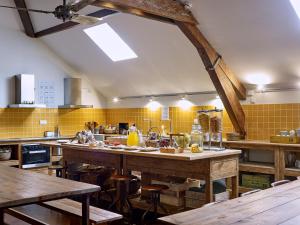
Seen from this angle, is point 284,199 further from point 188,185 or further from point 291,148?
point 291,148

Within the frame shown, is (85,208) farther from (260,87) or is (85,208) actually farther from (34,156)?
(34,156)

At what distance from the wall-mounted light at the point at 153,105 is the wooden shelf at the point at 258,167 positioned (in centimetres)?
260

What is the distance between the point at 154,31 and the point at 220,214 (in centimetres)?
447

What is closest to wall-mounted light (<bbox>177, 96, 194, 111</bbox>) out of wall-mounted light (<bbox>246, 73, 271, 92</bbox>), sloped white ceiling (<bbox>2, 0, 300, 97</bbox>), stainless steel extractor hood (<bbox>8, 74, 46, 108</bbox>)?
sloped white ceiling (<bbox>2, 0, 300, 97</bbox>)

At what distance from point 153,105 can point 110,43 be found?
170 centimetres

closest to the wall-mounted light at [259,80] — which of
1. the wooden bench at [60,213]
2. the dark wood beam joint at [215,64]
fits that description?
the dark wood beam joint at [215,64]

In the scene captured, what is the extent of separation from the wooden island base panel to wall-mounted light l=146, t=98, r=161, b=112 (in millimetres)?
2943

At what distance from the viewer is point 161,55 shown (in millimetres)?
6441

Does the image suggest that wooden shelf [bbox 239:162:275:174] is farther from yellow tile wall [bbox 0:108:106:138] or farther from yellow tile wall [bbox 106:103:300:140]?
yellow tile wall [bbox 0:108:106:138]

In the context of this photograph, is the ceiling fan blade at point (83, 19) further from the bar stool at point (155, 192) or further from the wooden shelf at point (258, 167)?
the wooden shelf at point (258, 167)

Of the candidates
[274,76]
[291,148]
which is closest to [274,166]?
[291,148]

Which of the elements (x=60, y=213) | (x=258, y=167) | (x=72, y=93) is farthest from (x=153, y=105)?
(x=60, y=213)

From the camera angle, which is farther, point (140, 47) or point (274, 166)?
point (140, 47)

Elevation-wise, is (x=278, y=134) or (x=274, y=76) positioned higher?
(x=274, y=76)
